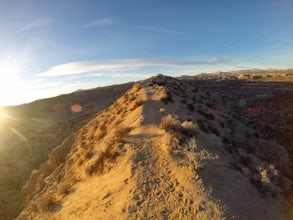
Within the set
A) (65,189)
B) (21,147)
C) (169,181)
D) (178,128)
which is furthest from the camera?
(21,147)

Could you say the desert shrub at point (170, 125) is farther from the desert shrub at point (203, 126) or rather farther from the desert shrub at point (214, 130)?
the desert shrub at point (214, 130)

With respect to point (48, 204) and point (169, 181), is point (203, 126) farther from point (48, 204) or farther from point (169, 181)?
point (48, 204)

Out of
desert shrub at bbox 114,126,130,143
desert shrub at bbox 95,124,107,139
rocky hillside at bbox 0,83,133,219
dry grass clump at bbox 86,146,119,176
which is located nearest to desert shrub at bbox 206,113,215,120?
desert shrub at bbox 114,126,130,143

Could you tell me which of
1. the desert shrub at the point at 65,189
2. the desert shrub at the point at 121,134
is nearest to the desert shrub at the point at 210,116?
the desert shrub at the point at 121,134

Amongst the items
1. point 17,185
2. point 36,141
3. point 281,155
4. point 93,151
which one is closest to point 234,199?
point 93,151

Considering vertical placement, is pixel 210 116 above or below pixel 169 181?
above

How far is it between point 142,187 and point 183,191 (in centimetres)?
156

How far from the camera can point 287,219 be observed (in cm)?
882

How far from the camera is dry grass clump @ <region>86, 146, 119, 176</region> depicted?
11.9m

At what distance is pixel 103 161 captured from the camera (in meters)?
12.3

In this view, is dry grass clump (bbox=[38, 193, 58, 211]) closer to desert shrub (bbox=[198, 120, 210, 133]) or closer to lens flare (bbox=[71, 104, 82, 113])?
desert shrub (bbox=[198, 120, 210, 133])

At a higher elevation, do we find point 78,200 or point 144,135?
point 144,135

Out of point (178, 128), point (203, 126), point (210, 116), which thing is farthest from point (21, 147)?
point (178, 128)

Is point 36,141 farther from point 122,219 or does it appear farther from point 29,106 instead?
point 29,106
